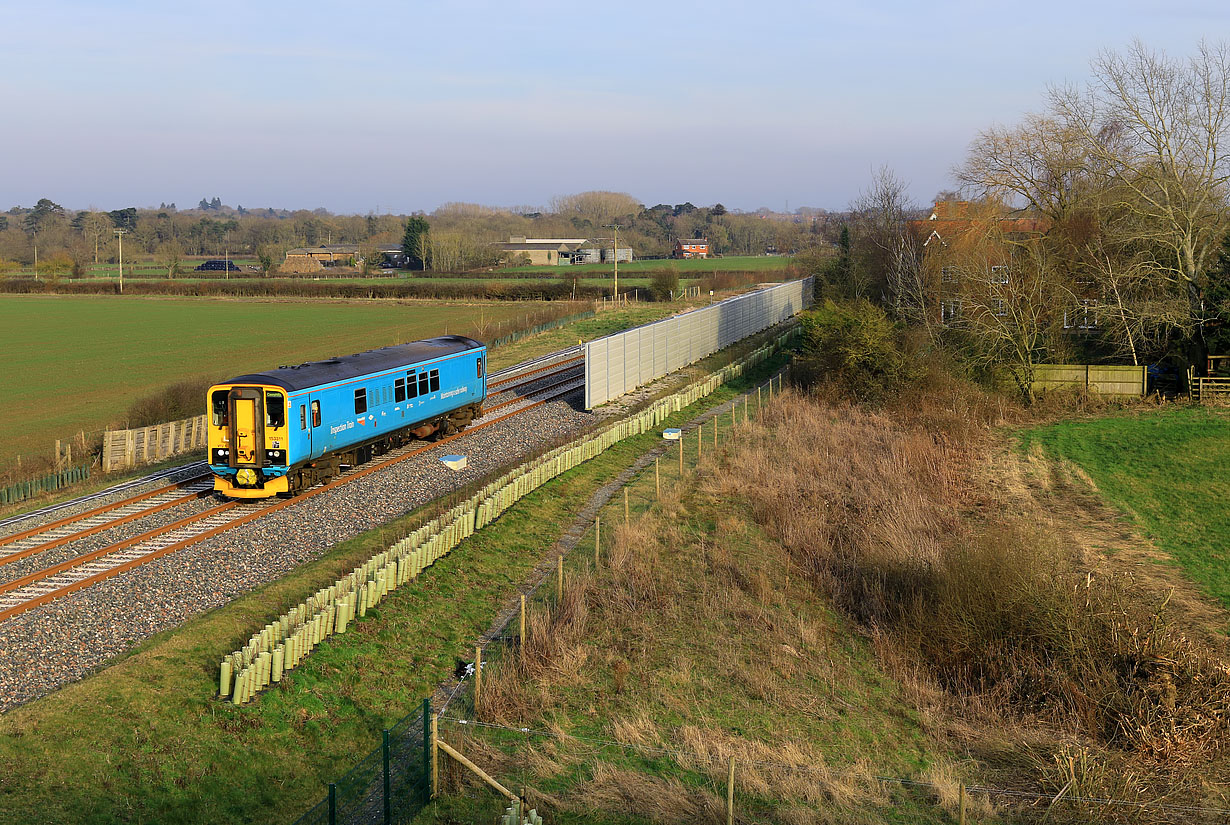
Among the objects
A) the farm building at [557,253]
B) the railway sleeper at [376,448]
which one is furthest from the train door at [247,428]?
the farm building at [557,253]

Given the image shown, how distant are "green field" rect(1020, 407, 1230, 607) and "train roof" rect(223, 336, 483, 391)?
19.1 meters

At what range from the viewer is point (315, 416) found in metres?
22.7

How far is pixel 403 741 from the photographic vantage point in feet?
42.6

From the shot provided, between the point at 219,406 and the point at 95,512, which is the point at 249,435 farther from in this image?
the point at 95,512

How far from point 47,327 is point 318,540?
64900 millimetres

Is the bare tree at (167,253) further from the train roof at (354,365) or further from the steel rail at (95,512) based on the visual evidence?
the steel rail at (95,512)

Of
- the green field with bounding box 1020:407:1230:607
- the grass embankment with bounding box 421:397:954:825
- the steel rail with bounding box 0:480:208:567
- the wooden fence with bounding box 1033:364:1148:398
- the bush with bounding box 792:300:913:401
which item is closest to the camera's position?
the grass embankment with bounding box 421:397:954:825

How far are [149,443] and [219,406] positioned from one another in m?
8.76

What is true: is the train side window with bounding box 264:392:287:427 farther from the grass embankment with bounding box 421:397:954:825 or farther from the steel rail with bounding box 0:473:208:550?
the grass embankment with bounding box 421:397:954:825

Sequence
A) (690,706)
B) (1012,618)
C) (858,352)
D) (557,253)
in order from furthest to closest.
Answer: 1. (557,253)
2. (858,352)
3. (1012,618)
4. (690,706)

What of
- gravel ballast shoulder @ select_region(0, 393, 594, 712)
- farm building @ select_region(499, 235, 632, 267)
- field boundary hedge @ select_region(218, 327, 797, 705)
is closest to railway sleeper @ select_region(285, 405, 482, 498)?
gravel ballast shoulder @ select_region(0, 393, 594, 712)

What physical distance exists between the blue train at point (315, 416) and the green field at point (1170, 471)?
19.1 meters

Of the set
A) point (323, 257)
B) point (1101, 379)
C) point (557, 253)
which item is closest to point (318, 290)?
point (323, 257)

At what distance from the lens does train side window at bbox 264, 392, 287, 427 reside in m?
21.7
